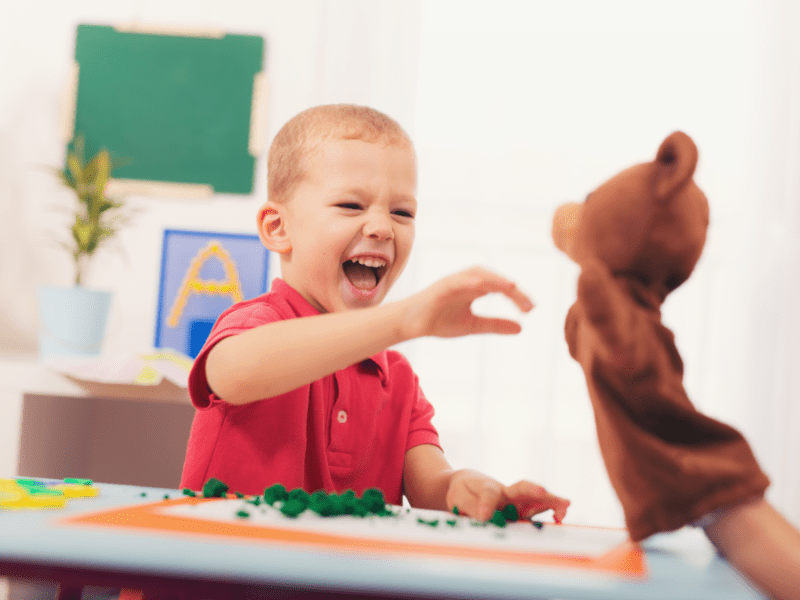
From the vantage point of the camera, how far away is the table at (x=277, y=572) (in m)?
0.31

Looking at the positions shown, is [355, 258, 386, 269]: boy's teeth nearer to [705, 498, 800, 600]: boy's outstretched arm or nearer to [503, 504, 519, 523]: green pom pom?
[503, 504, 519, 523]: green pom pom

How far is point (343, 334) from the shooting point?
0.57 metres

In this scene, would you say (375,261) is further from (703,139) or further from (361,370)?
(703,139)

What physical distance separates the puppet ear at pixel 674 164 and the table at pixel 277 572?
24cm

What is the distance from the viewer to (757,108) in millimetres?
1853

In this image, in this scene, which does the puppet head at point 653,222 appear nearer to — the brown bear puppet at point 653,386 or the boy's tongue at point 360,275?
the brown bear puppet at point 653,386

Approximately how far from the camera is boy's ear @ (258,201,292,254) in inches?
33.3

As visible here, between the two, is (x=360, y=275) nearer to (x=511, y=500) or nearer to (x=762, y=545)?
(x=511, y=500)

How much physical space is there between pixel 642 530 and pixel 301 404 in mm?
408

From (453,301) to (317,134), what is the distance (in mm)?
372

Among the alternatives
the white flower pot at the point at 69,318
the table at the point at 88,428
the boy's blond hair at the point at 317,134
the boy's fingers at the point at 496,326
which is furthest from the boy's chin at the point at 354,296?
the white flower pot at the point at 69,318

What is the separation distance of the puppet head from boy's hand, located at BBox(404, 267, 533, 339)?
0.21ft

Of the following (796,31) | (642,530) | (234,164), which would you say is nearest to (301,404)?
(642,530)

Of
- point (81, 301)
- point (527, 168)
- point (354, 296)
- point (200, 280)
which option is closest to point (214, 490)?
point (354, 296)
